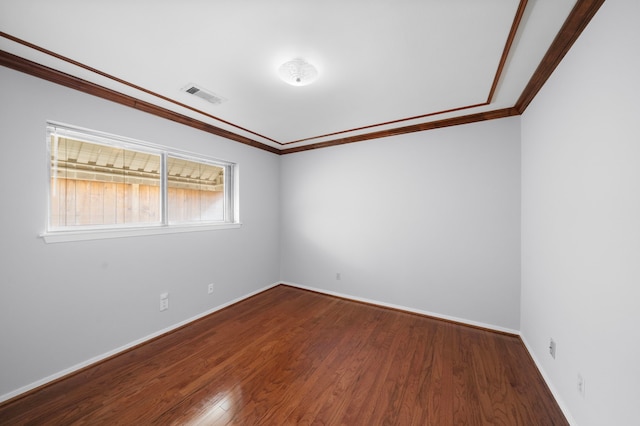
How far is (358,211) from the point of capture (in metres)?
3.52

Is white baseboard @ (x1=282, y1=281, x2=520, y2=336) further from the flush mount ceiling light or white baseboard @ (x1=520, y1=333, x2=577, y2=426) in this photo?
the flush mount ceiling light

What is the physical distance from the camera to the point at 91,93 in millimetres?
2070

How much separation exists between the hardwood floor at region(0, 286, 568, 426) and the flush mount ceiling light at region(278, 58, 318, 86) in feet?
8.05

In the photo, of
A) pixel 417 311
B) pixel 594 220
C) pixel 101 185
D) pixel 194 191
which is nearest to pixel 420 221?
pixel 417 311

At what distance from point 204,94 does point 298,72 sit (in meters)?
1.07

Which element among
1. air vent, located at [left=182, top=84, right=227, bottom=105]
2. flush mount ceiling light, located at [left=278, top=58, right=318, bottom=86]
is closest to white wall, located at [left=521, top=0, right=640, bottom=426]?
flush mount ceiling light, located at [left=278, top=58, right=318, bottom=86]

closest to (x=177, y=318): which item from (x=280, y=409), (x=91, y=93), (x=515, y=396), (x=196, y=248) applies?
(x=196, y=248)

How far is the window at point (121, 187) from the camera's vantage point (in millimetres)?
2025

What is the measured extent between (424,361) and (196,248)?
9.17 feet

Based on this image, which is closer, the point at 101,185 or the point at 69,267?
the point at 69,267

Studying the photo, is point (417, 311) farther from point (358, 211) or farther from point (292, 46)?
point (292, 46)

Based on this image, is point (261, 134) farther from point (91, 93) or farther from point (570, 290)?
point (570, 290)

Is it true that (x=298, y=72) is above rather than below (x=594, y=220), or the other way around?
above

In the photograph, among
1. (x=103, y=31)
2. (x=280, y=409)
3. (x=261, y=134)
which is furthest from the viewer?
(x=261, y=134)
